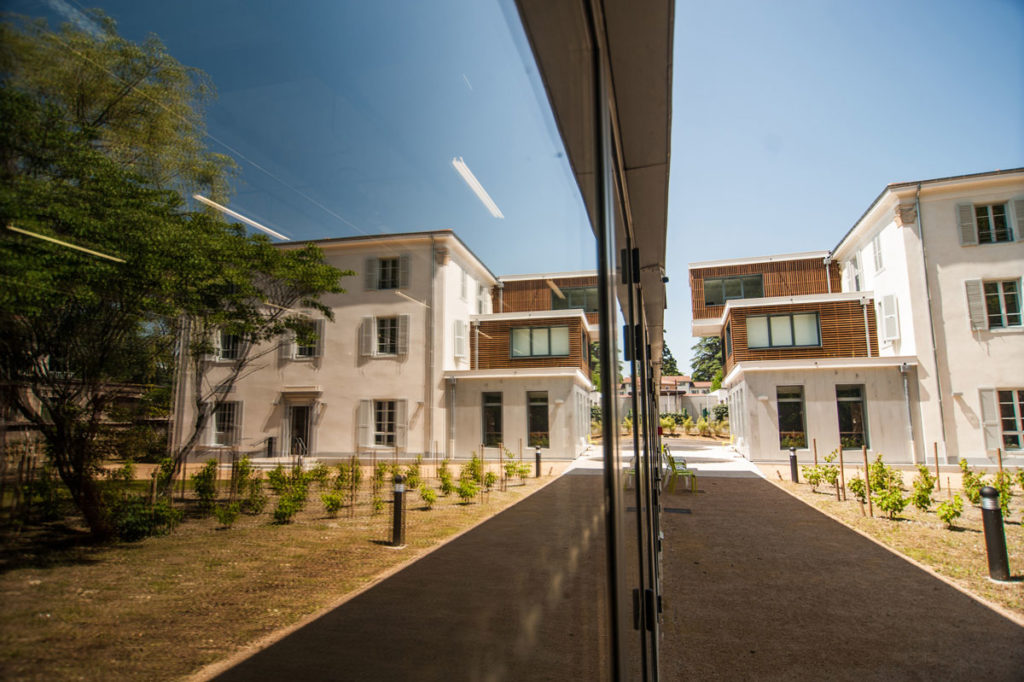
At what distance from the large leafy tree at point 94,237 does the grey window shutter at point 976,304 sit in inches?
591

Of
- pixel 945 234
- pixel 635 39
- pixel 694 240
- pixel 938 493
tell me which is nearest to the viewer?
pixel 635 39

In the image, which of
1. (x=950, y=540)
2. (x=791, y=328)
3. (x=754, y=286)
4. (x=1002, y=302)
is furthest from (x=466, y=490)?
(x=754, y=286)

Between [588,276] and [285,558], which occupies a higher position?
[588,276]

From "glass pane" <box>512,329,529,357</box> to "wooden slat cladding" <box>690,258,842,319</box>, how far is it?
61.4 ft

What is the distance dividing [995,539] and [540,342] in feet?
14.7

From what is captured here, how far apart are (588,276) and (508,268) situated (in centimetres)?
34

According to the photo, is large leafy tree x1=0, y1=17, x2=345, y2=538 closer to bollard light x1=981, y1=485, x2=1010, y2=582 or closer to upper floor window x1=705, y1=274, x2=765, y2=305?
bollard light x1=981, y1=485, x2=1010, y2=582

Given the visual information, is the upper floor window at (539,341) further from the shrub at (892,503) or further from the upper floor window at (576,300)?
the shrub at (892,503)

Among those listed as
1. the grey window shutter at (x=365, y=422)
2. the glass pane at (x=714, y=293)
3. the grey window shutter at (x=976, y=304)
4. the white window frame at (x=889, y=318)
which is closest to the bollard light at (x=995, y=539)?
the grey window shutter at (x=365, y=422)

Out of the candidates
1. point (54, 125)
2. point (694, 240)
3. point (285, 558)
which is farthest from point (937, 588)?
point (54, 125)

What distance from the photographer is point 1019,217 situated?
1119cm

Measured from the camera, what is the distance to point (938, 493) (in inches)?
304

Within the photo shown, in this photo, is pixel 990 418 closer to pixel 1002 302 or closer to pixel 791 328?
pixel 1002 302

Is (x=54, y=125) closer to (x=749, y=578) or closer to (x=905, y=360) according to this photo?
(x=749, y=578)
